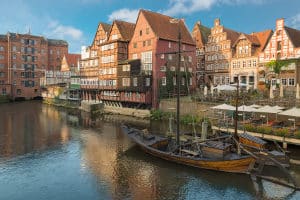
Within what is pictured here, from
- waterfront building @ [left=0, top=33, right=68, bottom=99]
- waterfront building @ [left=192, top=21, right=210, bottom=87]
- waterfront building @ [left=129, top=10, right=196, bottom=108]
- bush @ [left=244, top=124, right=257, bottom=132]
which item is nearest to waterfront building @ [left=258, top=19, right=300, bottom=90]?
waterfront building @ [left=129, top=10, right=196, bottom=108]

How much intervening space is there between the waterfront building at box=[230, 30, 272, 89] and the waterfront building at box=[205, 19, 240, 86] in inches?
69.3

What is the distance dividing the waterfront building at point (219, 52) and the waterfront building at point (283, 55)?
8727 mm

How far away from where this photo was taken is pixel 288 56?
43.3 metres

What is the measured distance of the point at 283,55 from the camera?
1732 inches

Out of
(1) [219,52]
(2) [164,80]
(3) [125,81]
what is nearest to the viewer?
(2) [164,80]

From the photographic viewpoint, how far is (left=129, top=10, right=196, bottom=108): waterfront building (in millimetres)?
48938

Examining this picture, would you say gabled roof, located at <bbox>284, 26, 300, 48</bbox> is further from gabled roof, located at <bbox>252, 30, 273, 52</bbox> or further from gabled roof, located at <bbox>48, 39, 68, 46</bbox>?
gabled roof, located at <bbox>48, 39, 68, 46</bbox>

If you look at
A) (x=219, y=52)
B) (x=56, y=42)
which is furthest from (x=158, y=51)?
(x=56, y=42)

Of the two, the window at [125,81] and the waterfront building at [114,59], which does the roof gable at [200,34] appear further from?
the window at [125,81]

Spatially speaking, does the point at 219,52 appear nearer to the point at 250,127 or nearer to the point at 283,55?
the point at 283,55

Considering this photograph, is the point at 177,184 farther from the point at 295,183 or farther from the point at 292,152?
the point at 292,152

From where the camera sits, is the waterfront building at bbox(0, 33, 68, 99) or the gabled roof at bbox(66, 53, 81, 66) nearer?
the waterfront building at bbox(0, 33, 68, 99)

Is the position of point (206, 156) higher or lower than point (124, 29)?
lower

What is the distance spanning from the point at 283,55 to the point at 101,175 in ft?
122
